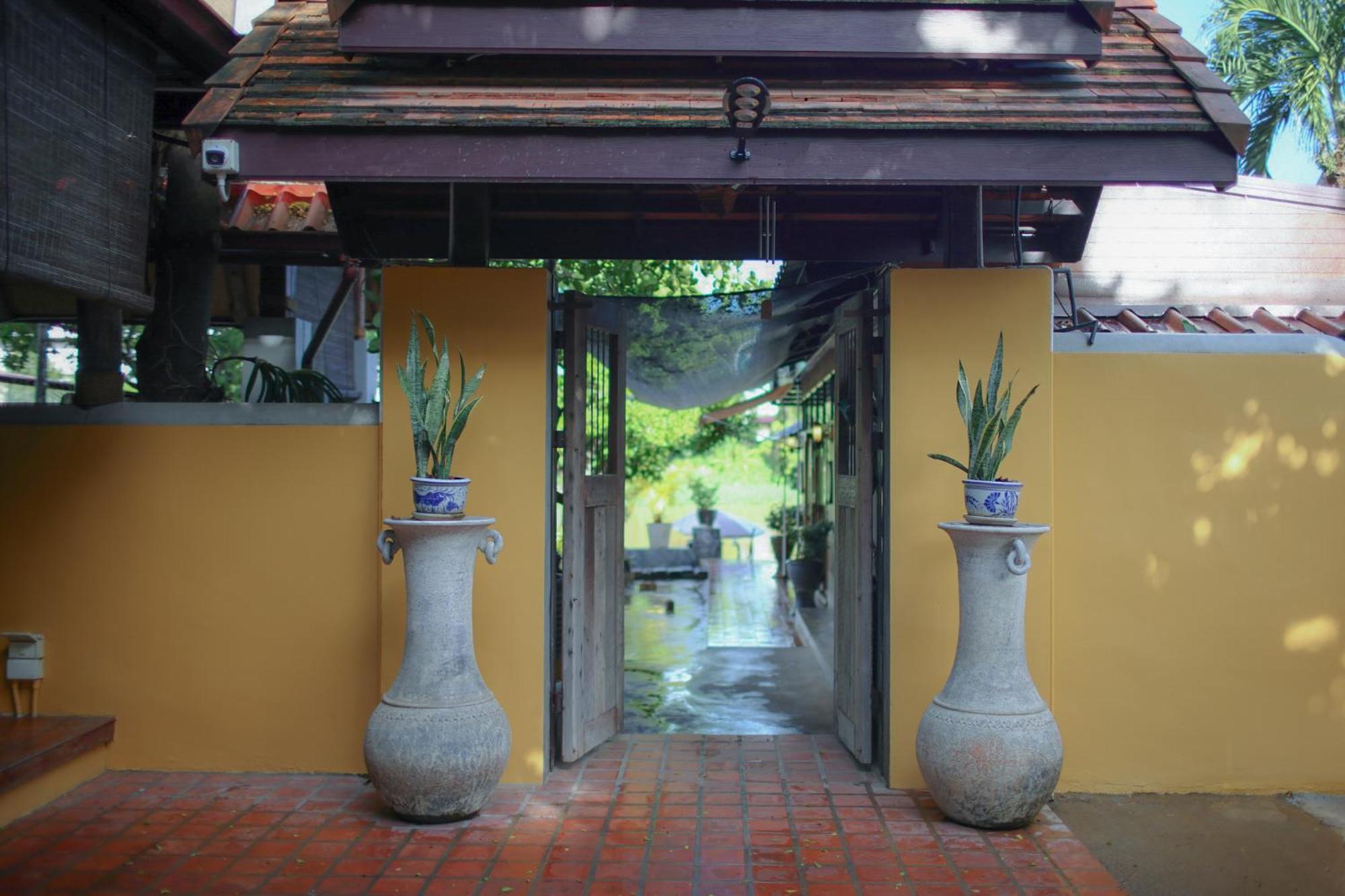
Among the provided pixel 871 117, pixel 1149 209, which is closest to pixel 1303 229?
pixel 1149 209

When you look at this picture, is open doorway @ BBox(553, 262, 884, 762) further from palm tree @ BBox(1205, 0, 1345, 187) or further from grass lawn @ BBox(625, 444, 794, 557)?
grass lawn @ BBox(625, 444, 794, 557)

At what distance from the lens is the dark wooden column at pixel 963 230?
16.1ft

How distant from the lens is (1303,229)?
752 cm

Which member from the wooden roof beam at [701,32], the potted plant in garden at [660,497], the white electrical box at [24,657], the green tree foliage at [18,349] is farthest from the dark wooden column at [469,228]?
the potted plant in garden at [660,497]

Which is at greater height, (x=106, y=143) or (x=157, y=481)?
(x=106, y=143)

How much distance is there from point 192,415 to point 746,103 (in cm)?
304

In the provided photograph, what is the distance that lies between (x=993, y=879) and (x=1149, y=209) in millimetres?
5567

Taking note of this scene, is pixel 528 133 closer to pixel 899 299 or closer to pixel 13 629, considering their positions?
pixel 899 299

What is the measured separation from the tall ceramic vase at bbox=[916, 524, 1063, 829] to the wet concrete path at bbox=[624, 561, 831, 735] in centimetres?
169

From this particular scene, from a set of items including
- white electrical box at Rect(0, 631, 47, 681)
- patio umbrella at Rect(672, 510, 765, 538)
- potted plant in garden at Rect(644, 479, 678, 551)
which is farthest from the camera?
potted plant in garden at Rect(644, 479, 678, 551)

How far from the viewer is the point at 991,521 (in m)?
4.24

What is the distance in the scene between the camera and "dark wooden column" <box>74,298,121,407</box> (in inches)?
200

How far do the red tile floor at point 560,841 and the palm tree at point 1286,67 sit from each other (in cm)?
1091

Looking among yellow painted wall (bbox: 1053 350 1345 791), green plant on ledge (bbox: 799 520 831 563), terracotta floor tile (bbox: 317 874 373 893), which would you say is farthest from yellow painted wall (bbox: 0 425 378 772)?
green plant on ledge (bbox: 799 520 831 563)
